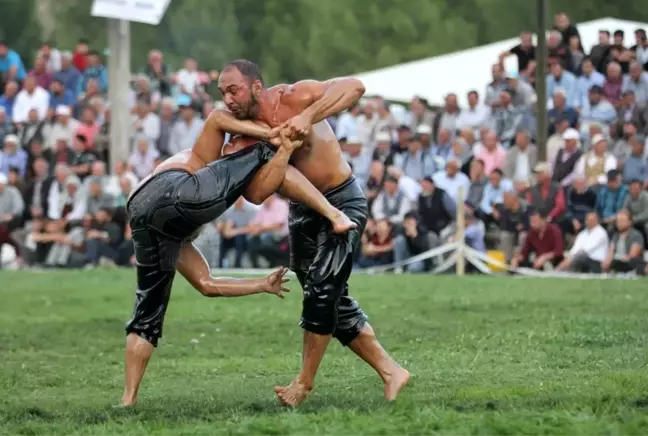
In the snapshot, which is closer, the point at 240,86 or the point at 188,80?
the point at 240,86

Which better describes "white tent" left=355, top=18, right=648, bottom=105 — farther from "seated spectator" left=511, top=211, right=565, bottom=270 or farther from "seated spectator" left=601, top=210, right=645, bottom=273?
"seated spectator" left=601, top=210, right=645, bottom=273

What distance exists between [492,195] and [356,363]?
31.5 feet

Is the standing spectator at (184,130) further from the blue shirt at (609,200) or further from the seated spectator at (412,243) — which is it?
the blue shirt at (609,200)

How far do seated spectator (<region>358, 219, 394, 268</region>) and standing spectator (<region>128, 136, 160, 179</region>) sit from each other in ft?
13.1

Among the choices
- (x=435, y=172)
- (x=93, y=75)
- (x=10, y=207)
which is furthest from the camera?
(x=93, y=75)

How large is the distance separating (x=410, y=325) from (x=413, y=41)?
98.6ft

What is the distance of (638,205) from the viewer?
1747cm

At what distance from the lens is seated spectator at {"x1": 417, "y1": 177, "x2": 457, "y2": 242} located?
18.8 meters

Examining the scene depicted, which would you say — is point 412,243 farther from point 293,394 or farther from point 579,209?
point 293,394

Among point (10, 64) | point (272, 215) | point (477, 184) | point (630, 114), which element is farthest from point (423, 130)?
point (10, 64)

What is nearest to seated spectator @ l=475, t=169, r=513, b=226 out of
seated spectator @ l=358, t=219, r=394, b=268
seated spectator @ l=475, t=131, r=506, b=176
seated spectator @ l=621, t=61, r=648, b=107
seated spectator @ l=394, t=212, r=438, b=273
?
seated spectator @ l=475, t=131, r=506, b=176

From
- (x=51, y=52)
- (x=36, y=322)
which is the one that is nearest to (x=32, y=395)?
(x=36, y=322)

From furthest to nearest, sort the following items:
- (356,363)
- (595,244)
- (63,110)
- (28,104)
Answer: (28,104), (63,110), (595,244), (356,363)

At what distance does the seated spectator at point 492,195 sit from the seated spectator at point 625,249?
6.50ft
